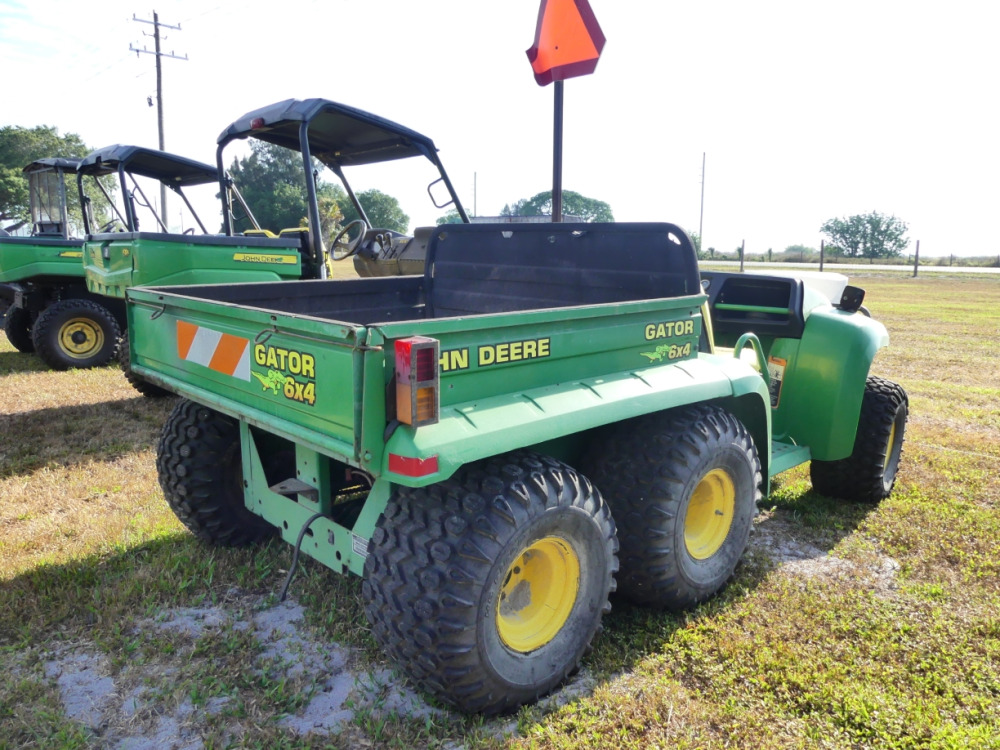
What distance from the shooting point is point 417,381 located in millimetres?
1969

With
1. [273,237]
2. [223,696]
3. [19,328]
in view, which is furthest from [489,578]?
[19,328]

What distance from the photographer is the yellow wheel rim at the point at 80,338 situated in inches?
309

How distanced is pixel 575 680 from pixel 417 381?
125cm

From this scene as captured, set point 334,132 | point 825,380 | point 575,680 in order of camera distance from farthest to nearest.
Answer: point 334,132, point 825,380, point 575,680

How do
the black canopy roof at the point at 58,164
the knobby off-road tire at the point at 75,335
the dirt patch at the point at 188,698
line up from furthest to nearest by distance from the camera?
1. the black canopy roof at the point at 58,164
2. the knobby off-road tire at the point at 75,335
3. the dirt patch at the point at 188,698

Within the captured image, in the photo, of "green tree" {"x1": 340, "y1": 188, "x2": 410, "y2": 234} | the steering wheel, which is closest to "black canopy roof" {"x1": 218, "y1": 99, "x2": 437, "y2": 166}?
the steering wheel

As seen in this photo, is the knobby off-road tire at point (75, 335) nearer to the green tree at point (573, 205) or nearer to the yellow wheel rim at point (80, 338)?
the yellow wheel rim at point (80, 338)

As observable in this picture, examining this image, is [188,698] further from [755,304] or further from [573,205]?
[573,205]

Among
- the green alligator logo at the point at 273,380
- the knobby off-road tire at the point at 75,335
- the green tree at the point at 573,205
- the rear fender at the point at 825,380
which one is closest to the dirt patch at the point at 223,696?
the green alligator logo at the point at 273,380

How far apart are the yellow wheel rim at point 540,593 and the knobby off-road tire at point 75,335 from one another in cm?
704

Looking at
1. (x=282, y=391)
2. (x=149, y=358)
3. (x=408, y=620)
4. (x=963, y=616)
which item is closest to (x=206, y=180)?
(x=149, y=358)

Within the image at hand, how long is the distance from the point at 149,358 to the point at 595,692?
2.21 m

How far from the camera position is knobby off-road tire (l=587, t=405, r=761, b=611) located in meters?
2.71

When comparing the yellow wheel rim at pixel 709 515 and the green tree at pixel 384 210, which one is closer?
the yellow wheel rim at pixel 709 515
